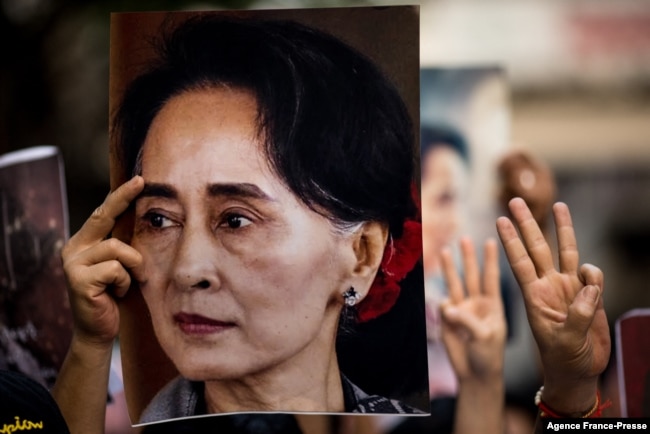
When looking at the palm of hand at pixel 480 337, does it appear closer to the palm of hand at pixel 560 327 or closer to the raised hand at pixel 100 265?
the palm of hand at pixel 560 327

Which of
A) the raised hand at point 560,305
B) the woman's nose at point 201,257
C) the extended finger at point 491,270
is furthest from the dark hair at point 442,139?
the woman's nose at point 201,257

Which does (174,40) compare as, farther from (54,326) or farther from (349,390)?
(54,326)

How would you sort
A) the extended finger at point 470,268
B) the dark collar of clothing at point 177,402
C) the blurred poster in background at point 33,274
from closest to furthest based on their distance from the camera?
the dark collar of clothing at point 177,402 → the extended finger at point 470,268 → the blurred poster in background at point 33,274

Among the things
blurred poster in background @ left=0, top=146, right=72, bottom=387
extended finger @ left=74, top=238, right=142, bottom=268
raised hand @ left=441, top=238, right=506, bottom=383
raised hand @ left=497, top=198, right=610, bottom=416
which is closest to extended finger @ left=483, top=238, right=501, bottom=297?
raised hand @ left=441, top=238, right=506, bottom=383

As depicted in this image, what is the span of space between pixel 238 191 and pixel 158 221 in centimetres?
13

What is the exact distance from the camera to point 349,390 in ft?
5.64

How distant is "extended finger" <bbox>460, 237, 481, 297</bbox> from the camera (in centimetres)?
205

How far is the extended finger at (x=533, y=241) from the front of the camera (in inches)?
67.1

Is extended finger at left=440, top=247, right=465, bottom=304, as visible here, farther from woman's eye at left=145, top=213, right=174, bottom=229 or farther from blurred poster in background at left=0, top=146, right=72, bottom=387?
blurred poster in background at left=0, top=146, right=72, bottom=387

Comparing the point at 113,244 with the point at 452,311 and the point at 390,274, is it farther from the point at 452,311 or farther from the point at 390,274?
the point at 452,311

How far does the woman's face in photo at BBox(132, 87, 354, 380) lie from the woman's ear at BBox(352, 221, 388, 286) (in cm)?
2

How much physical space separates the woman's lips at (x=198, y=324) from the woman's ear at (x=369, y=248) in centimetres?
21

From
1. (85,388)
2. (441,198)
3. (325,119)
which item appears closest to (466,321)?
(441,198)

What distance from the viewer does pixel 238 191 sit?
1.71 m
